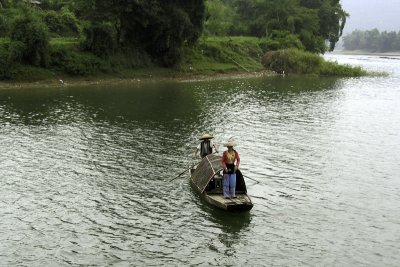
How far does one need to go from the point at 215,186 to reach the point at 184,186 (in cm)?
238

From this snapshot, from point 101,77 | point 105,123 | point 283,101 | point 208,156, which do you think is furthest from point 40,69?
point 208,156

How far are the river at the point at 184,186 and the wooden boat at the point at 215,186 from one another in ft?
1.92

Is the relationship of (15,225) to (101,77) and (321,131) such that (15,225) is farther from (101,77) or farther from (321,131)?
(101,77)

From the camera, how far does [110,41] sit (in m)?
72.9

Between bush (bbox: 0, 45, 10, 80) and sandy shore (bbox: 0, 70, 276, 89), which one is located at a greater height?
bush (bbox: 0, 45, 10, 80)

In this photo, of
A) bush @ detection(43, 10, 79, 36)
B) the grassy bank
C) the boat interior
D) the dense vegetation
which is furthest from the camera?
bush @ detection(43, 10, 79, 36)

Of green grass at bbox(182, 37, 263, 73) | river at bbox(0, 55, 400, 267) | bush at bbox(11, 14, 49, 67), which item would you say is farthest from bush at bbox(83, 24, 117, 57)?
river at bbox(0, 55, 400, 267)

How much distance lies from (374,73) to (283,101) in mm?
50173

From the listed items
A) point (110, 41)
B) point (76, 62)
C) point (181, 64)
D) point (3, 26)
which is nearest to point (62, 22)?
point (3, 26)

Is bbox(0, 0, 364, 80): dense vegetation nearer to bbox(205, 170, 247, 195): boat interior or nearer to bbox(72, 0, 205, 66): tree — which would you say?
bbox(72, 0, 205, 66): tree

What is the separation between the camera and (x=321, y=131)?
40875mm

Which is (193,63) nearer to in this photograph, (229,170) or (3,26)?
(3,26)

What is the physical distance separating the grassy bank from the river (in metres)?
14.4

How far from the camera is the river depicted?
18.9 metres
